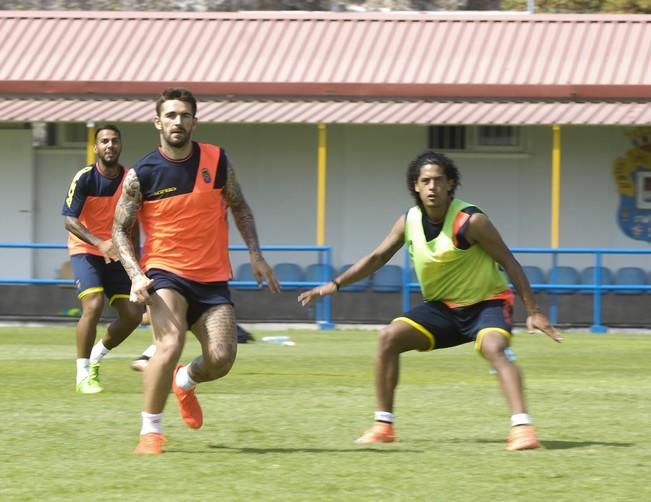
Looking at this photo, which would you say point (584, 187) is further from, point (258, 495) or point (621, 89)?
point (258, 495)

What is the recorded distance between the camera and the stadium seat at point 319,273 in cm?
2091

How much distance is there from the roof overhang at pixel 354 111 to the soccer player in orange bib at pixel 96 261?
9327 millimetres

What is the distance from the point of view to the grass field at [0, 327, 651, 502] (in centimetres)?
703

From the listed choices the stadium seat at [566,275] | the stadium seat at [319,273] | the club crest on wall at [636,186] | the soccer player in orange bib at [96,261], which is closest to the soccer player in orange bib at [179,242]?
the soccer player in orange bib at [96,261]

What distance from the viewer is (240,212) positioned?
8.59 m

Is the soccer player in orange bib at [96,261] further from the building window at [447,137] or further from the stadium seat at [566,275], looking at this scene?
the building window at [447,137]

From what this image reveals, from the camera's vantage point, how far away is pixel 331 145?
23.5 meters

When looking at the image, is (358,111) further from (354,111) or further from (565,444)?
(565,444)

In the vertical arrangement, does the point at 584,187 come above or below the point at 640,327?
above

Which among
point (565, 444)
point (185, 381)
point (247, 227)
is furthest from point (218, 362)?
point (565, 444)

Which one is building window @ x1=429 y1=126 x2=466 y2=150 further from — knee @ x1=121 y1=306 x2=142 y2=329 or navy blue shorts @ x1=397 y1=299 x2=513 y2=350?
navy blue shorts @ x1=397 y1=299 x2=513 y2=350

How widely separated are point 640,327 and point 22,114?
8990 mm

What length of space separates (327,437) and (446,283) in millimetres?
1118

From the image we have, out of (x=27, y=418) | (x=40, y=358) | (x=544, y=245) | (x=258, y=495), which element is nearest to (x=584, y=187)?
(x=544, y=245)
